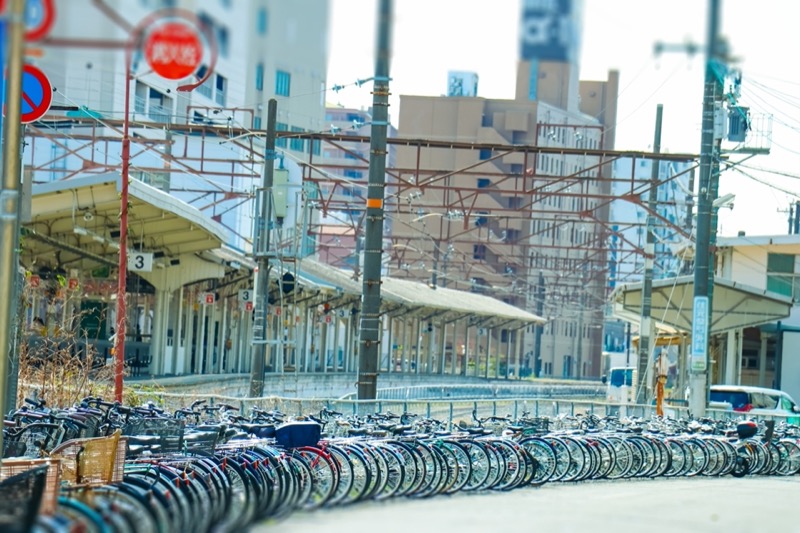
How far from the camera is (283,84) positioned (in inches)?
3118

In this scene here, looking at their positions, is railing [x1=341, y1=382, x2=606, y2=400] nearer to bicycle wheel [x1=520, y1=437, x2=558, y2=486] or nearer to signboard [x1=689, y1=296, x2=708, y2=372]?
signboard [x1=689, y1=296, x2=708, y2=372]

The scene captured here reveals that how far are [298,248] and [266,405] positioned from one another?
7.56 m

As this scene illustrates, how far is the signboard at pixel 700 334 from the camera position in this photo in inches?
937

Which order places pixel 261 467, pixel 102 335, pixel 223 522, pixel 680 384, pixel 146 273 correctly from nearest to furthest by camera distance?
pixel 223 522 → pixel 261 467 → pixel 146 273 → pixel 102 335 → pixel 680 384

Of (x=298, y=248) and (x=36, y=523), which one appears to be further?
(x=298, y=248)

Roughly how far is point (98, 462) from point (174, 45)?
13.9ft

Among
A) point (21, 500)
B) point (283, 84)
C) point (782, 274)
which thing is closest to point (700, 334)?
point (21, 500)

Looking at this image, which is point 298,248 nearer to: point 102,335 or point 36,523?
point 102,335

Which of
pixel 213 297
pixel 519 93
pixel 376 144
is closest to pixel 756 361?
pixel 213 297

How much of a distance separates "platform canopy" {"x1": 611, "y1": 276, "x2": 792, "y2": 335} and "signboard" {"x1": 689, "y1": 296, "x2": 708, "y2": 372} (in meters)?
11.4

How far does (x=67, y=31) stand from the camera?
789cm


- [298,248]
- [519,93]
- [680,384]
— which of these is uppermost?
[519,93]

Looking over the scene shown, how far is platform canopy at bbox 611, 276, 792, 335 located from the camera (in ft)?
120

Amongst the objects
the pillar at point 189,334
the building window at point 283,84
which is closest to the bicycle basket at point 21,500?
the pillar at point 189,334
